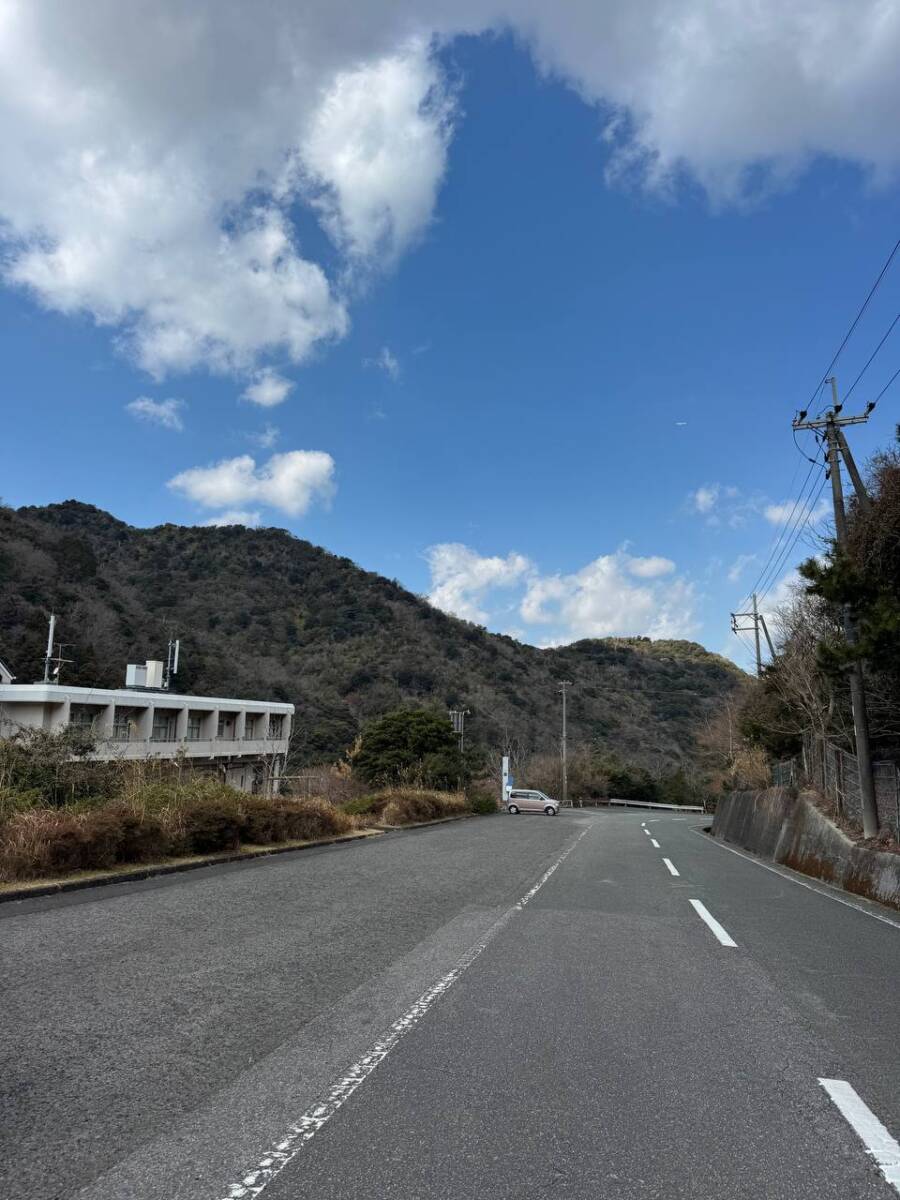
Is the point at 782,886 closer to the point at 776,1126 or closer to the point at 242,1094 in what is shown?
the point at 776,1126

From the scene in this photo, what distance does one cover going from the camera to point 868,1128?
3.51 meters

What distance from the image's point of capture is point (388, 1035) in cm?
463

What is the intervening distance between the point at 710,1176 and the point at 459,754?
121ft

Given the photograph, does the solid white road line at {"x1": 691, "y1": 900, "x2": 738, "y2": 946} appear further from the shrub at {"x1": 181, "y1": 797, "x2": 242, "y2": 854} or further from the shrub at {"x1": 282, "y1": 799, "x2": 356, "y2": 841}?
the shrub at {"x1": 282, "y1": 799, "x2": 356, "y2": 841}

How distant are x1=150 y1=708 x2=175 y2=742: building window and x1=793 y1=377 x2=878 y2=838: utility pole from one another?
119 feet

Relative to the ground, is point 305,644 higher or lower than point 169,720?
higher

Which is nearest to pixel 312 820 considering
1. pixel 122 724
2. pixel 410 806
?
pixel 410 806

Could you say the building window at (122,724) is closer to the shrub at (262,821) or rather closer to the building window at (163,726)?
the building window at (163,726)

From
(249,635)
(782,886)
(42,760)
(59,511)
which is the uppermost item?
(59,511)

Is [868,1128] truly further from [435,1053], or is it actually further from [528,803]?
[528,803]

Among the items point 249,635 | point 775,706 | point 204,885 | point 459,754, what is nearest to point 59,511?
point 249,635

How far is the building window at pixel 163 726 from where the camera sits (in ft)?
140

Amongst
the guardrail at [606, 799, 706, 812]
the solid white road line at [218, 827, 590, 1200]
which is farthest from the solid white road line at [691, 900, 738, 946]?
the guardrail at [606, 799, 706, 812]

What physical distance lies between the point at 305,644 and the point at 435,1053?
76.9 meters
